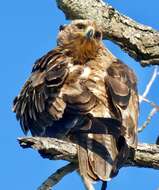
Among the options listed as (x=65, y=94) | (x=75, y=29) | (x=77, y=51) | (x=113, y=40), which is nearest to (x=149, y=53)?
(x=113, y=40)

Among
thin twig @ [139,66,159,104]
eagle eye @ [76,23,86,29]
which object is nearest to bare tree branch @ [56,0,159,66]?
thin twig @ [139,66,159,104]

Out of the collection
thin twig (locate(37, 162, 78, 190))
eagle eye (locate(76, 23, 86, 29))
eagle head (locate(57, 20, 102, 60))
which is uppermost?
eagle eye (locate(76, 23, 86, 29))

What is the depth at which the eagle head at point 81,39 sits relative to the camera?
20.1 ft

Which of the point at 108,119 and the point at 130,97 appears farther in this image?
the point at 130,97

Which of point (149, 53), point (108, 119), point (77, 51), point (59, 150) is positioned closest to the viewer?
point (59, 150)

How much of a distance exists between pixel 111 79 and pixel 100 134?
752 millimetres

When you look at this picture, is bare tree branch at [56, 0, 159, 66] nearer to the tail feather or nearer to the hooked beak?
the tail feather

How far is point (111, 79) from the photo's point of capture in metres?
5.51

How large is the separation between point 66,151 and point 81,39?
92.2 inches

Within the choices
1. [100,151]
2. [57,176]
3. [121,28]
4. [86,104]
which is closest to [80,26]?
[121,28]

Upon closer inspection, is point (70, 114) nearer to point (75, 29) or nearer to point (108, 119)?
point (108, 119)

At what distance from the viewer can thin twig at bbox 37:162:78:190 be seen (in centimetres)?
440

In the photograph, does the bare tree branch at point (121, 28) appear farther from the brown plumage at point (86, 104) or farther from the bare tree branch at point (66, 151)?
the bare tree branch at point (66, 151)

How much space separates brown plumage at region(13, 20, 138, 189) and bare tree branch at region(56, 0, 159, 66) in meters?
0.34
